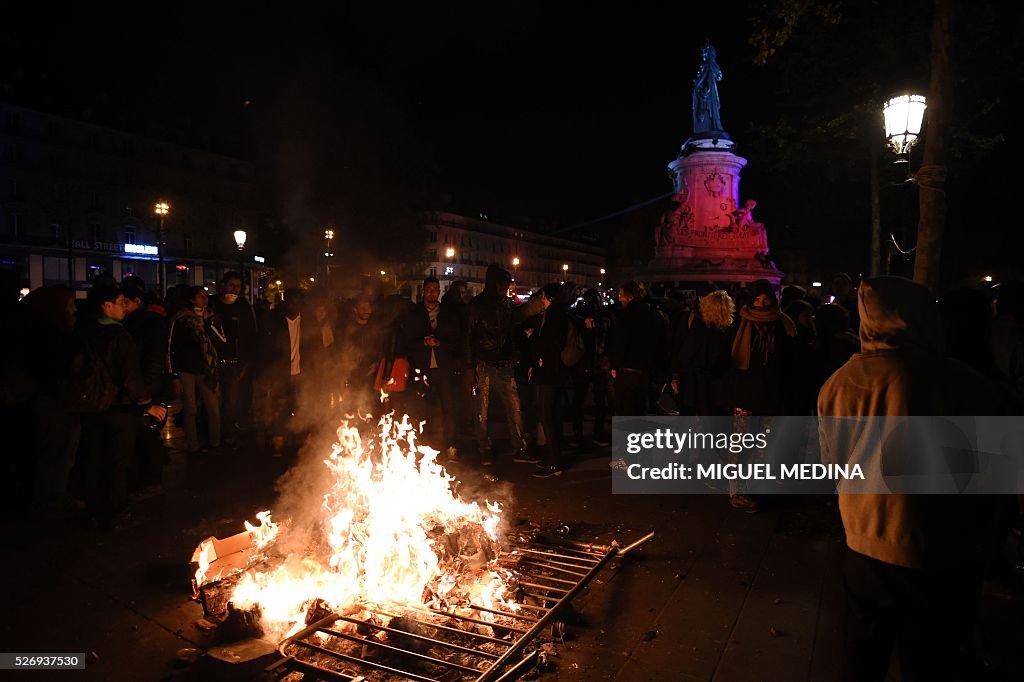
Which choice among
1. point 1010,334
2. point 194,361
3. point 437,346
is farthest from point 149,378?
point 1010,334

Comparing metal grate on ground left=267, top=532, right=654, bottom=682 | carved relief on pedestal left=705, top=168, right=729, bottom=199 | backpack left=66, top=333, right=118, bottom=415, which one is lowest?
metal grate on ground left=267, top=532, right=654, bottom=682

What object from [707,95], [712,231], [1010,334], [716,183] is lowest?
[1010,334]

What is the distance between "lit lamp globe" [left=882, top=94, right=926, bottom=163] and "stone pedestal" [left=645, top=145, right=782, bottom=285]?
1787 centimetres

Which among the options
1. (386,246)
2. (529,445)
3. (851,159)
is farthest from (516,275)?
(529,445)

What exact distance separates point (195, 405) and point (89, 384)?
3.15 meters

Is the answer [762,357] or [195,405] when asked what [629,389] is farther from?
[195,405]

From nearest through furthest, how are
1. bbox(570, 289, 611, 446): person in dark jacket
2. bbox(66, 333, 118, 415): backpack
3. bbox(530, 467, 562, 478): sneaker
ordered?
bbox(66, 333, 118, 415): backpack, bbox(530, 467, 562, 478): sneaker, bbox(570, 289, 611, 446): person in dark jacket

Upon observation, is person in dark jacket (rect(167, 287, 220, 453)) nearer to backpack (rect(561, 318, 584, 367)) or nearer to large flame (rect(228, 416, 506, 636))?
large flame (rect(228, 416, 506, 636))

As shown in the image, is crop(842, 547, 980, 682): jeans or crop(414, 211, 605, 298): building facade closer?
crop(842, 547, 980, 682): jeans

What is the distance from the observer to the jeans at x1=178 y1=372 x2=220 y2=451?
8.88m

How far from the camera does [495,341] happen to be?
27.8 ft

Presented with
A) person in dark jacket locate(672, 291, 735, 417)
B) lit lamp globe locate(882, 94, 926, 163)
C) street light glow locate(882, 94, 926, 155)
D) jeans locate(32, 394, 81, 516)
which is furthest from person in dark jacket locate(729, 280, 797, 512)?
jeans locate(32, 394, 81, 516)

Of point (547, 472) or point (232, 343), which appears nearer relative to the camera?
point (547, 472)

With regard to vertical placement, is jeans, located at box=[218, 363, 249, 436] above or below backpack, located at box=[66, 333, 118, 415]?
below
